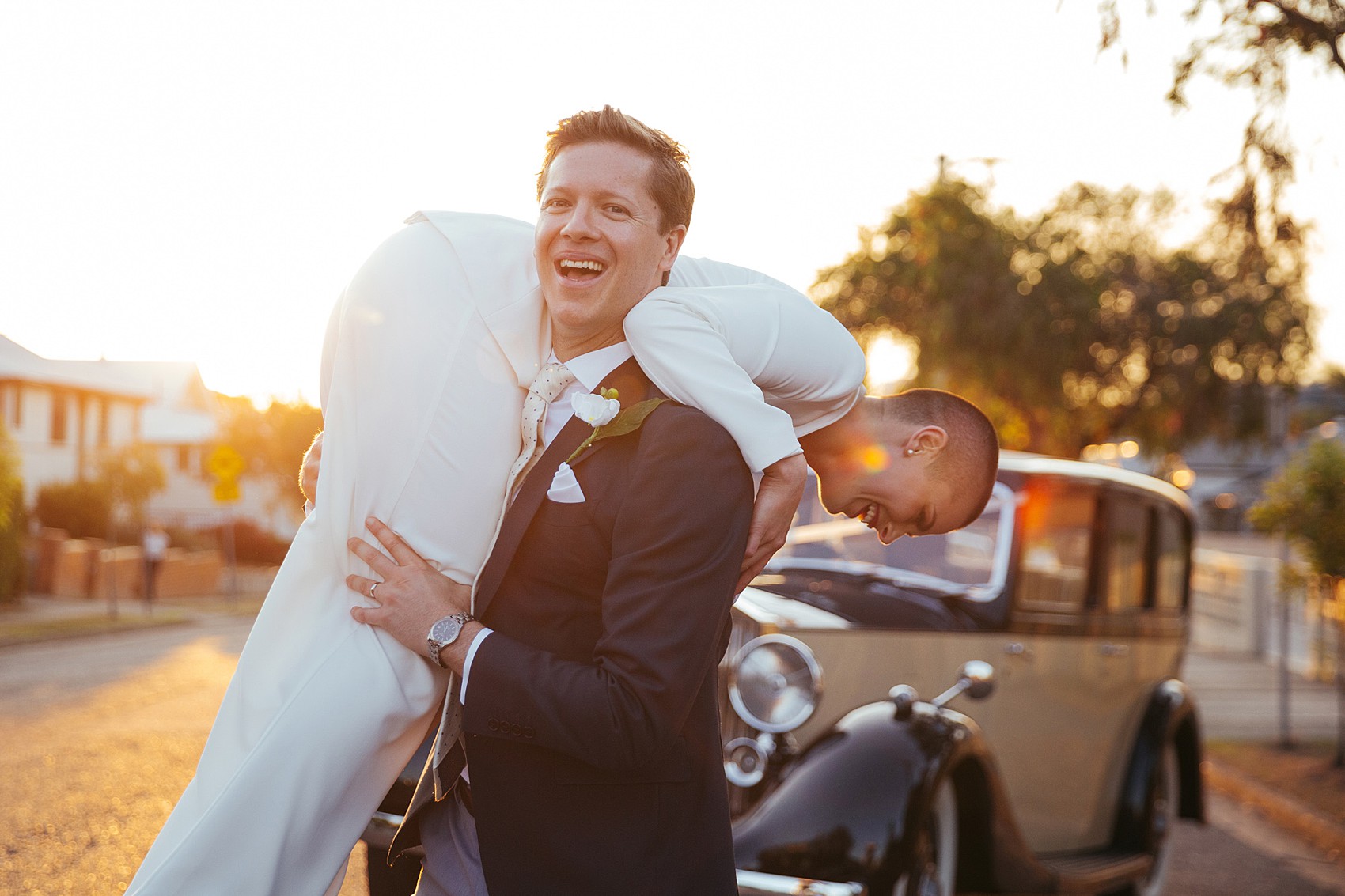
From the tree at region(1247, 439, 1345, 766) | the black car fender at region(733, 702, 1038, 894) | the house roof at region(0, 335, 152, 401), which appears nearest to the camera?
the black car fender at region(733, 702, 1038, 894)

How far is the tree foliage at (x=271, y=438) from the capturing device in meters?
43.6

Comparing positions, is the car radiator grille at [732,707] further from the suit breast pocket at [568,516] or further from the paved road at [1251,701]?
the paved road at [1251,701]

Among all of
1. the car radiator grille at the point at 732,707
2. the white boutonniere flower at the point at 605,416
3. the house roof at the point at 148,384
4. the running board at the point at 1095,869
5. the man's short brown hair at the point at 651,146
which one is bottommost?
the running board at the point at 1095,869

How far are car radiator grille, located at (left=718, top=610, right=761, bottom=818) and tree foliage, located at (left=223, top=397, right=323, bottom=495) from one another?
3941 cm

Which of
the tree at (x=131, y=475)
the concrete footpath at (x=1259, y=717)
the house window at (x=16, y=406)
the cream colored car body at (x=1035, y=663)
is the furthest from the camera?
the house window at (x=16, y=406)

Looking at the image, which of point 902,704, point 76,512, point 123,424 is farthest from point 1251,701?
point 123,424

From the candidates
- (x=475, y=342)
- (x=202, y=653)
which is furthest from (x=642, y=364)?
(x=202, y=653)

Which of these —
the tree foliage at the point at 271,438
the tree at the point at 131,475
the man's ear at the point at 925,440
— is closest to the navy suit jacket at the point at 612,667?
the man's ear at the point at 925,440

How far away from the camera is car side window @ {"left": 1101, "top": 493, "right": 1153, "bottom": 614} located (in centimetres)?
634

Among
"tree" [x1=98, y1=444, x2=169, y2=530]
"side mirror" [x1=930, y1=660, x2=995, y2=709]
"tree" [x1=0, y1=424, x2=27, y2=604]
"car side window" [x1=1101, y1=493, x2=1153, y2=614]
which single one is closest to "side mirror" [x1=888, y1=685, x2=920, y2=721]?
"side mirror" [x1=930, y1=660, x2=995, y2=709]

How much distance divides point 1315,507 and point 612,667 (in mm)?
9586

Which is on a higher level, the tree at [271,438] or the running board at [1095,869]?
the tree at [271,438]

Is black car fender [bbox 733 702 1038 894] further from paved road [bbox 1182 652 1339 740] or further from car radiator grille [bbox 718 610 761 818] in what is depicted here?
paved road [bbox 1182 652 1339 740]

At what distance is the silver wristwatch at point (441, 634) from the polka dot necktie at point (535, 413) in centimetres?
24
